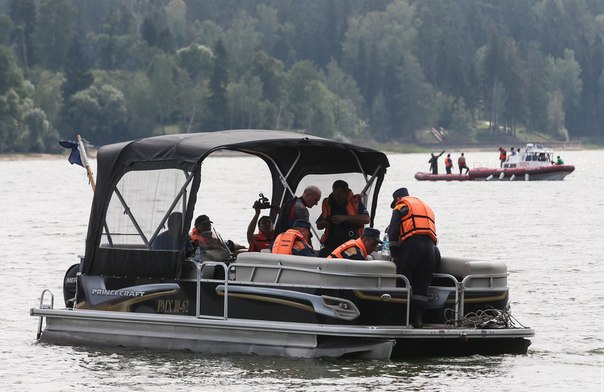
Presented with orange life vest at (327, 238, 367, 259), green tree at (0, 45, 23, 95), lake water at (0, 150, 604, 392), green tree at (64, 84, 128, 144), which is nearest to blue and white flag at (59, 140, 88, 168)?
lake water at (0, 150, 604, 392)

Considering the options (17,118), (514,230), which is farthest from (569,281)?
(17,118)

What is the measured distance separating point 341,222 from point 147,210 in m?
2.32

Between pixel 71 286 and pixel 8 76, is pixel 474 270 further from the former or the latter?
pixel 8 76

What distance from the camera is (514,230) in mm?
46969

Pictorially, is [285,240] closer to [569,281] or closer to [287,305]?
[287,305]

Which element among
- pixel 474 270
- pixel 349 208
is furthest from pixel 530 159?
pixel 474 270

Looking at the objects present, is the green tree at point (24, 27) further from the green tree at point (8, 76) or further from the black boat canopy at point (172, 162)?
the black boat canopy at point (172, 162)

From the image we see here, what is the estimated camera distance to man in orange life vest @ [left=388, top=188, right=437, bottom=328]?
617 inches

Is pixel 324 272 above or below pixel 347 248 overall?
below

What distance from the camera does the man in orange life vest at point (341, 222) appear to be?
57.6ft

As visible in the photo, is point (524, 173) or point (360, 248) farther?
point (524, 173)

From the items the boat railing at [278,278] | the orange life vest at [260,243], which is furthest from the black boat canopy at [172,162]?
the orange life vest at [260,243]

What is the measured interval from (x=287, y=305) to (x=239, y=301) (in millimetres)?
631

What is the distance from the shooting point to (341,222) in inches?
691
